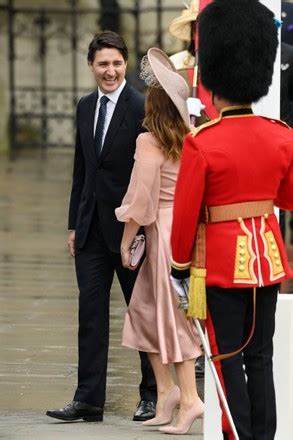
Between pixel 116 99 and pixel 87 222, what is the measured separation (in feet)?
2.03

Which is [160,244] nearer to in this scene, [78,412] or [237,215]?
[78,412]

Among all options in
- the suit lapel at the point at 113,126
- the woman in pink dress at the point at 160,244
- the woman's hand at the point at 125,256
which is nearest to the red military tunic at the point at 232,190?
the woman in pink dress at the point at 160,244

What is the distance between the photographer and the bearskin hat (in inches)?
229

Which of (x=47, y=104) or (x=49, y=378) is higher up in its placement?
(x=47, y=104)

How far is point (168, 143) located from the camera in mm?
7133

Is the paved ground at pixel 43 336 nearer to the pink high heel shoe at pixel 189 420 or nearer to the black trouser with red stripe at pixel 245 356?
the pink high heel shoe at pixel 189 420

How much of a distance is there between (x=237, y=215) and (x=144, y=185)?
1335 millimetres

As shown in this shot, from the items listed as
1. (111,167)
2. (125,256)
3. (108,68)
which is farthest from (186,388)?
(108,68)

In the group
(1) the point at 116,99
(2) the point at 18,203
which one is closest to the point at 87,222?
(1) the point at 116,99

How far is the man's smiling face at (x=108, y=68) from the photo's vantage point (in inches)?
298

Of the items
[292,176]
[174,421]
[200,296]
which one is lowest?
[174,421]

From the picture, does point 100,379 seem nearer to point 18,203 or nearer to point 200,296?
point 200,296

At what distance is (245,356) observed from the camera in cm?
595

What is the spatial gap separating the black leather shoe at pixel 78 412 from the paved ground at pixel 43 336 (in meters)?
0.05
